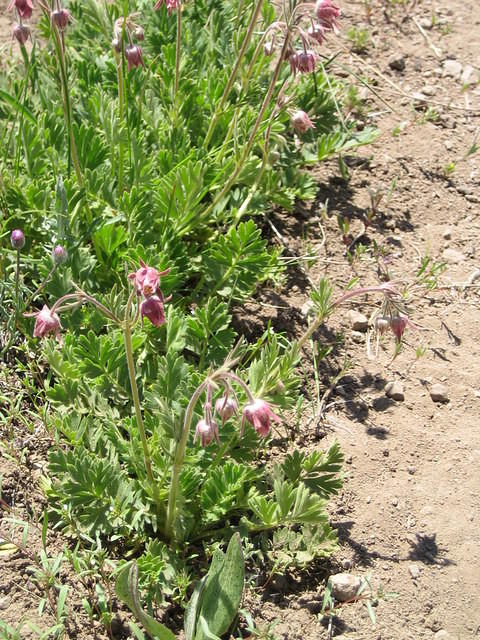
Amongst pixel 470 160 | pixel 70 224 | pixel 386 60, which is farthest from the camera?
pixel 386 60

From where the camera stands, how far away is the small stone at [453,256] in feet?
14.9

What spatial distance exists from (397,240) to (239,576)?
2.50 m

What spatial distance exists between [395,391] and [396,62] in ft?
9.34

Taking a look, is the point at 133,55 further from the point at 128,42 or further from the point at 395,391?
the point at 395,391

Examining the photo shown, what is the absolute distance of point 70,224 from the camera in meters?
3.69

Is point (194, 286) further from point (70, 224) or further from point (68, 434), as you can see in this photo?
point (68, 434)

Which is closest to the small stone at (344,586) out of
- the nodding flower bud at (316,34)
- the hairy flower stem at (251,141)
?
the hairy flower stem at (251,141)

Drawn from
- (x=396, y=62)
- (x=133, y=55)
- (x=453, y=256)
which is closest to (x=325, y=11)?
(x=133, y=55)

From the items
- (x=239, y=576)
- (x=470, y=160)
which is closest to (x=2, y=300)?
(x=239, y=576)

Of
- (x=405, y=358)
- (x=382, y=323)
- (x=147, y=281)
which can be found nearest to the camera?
(x=147, y=281)

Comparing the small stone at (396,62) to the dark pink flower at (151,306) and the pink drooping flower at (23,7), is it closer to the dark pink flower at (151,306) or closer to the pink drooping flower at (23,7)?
the pink drooping flower at (23,7)

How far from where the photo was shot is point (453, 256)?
15.0 feet

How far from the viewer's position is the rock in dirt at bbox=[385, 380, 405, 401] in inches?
151

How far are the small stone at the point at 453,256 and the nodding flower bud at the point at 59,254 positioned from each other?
2.21 metres
